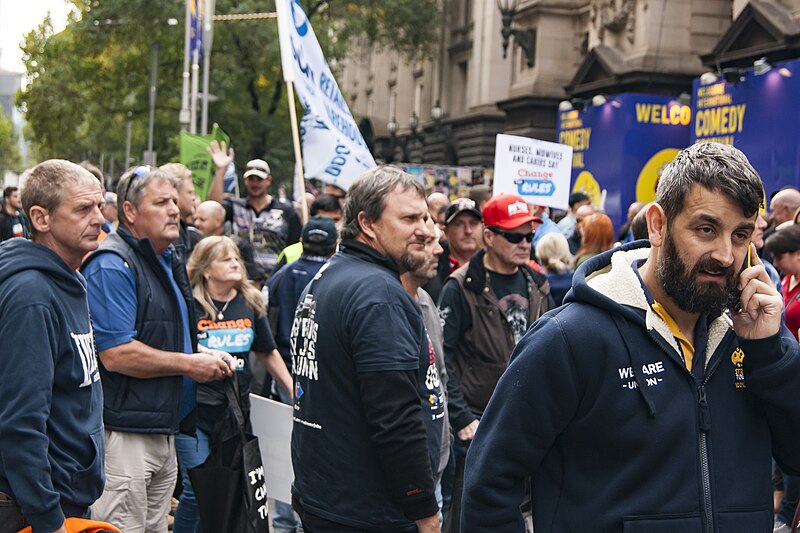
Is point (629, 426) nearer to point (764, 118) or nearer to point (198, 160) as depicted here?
point (198, 160)

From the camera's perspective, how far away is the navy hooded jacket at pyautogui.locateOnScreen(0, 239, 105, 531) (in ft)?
11.3

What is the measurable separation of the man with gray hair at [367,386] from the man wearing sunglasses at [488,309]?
1.81m

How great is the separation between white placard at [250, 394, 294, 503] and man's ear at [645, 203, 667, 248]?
3.08 meters

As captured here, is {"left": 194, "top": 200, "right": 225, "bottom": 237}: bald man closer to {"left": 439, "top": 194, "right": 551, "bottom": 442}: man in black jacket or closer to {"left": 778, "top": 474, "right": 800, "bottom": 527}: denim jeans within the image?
{"left": 439, "top": 194, "right": 551, "bottom": 442}: man in black jacket

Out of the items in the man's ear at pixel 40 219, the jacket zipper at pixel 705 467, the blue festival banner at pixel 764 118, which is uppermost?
the blue festival banner at pixel 764 118

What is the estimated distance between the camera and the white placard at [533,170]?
39.1 ft

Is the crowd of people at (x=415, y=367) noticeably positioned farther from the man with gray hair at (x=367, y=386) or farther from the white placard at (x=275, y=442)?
the white placard at (x=275, y=442)

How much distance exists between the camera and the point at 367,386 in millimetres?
3590

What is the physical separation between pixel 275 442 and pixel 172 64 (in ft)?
108

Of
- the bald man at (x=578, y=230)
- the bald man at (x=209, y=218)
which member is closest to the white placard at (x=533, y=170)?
the bald man at (x=578, y=230)

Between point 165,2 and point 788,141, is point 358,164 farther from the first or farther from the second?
point 165,2

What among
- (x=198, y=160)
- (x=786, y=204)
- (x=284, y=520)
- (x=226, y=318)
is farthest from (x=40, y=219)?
(x=198, y=160)

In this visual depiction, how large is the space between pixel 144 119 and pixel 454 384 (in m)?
36.6

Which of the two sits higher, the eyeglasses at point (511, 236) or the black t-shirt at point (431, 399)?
the eyeglasses at point (511, 236)
